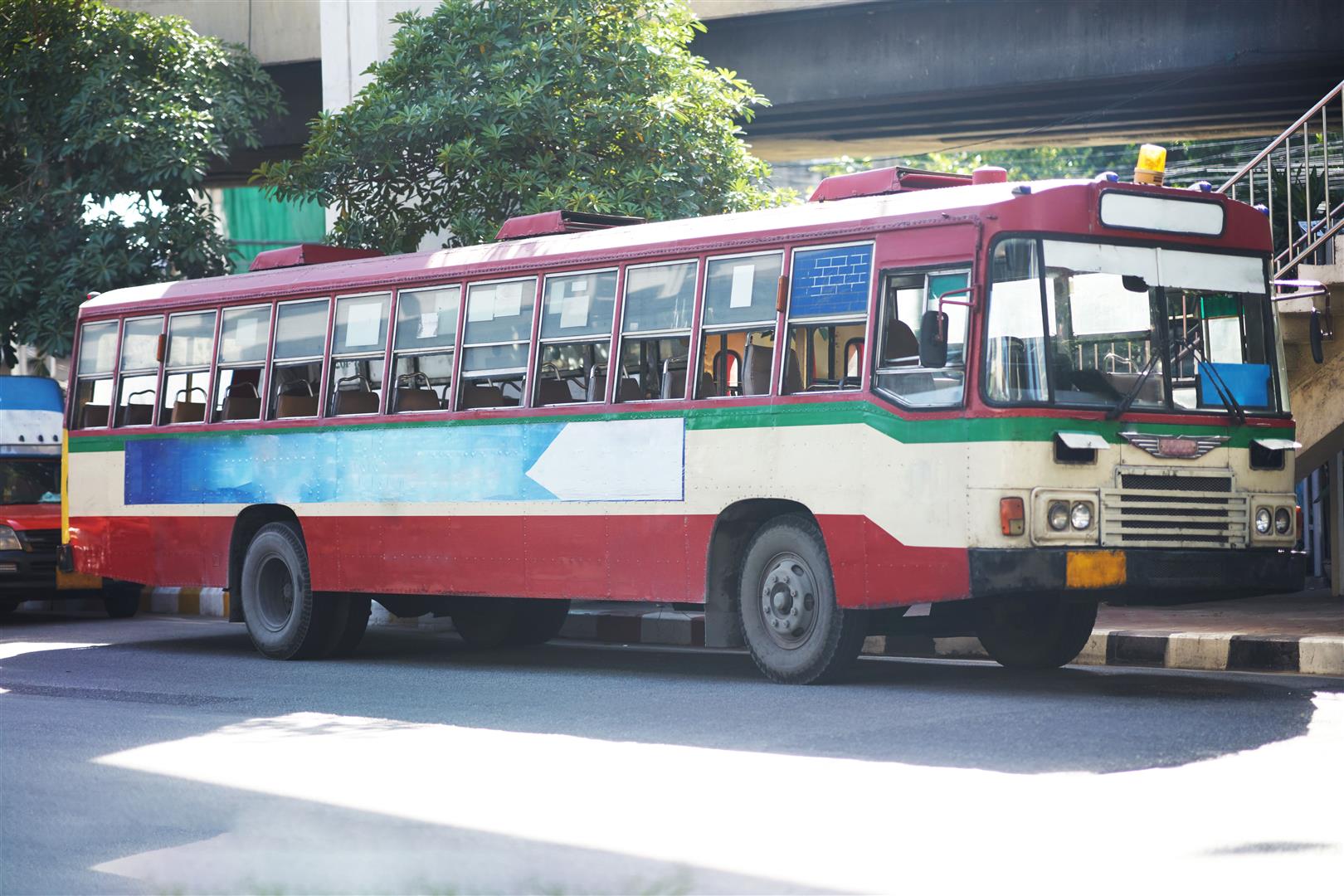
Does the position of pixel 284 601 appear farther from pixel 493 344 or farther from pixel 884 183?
pixel 884 183

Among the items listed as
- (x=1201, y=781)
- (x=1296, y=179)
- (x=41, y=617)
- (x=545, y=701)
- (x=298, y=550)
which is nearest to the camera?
(x=1201, y=781)

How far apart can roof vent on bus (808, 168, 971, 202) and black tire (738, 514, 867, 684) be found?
201 centimetres

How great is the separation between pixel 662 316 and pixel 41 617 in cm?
1189

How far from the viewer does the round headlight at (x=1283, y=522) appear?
409 inches

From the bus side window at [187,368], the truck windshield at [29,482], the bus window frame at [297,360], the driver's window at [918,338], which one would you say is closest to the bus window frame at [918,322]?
the driver's window at [918,338]

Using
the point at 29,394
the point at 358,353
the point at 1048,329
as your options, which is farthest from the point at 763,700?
the point at 29,394

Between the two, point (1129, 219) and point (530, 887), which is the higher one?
point (1129, 219)

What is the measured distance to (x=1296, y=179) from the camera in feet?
52.2

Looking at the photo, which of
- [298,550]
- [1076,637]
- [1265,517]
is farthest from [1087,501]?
[298,550]

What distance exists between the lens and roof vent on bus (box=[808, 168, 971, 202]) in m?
11.1

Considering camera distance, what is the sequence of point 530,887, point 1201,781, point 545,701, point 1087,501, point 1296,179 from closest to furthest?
point 530,887 → point 1201,781 → point 1087,501 → point 545,701 → point 1296,179

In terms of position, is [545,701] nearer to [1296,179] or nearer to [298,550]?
[298,550]

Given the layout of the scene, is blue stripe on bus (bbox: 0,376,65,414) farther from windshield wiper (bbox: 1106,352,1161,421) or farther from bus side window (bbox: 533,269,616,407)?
windshield wiper (bbox: 1106,352,1161,421)

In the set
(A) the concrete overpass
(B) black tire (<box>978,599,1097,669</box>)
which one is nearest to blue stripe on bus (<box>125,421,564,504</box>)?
(B) black tire (<box>978,599,1097,669</box>)
